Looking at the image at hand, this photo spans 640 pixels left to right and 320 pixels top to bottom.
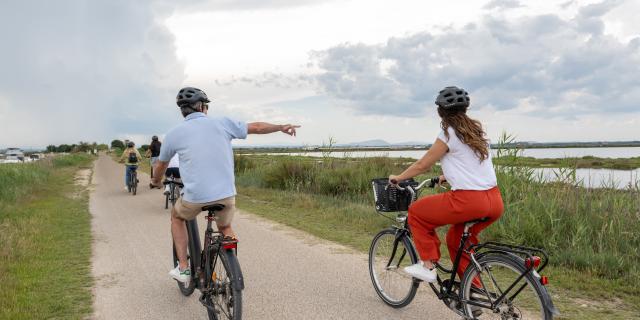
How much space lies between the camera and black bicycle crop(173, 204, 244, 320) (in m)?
3.88

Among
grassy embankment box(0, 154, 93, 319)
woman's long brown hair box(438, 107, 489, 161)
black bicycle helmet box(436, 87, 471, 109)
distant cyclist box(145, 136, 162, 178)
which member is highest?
black bicycle helmet box(436, 87, 471, 109)

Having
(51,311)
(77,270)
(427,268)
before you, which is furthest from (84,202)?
(427,268)

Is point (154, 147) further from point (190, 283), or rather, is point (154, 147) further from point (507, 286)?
point (507, 286)

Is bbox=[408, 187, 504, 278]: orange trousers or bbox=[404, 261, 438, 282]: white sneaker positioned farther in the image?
bbox=[404, 261, 438, 282]: white sneaker

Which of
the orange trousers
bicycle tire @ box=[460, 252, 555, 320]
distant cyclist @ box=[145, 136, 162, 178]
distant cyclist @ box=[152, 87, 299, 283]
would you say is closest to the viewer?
bicycle tire @ box=[460, 252, 555, 320]

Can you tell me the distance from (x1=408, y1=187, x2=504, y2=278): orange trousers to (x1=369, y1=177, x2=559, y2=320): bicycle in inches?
3.9

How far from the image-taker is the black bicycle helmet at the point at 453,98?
3.76 metres

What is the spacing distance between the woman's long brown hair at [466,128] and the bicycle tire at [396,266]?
4.02ft

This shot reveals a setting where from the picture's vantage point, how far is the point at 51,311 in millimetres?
5145

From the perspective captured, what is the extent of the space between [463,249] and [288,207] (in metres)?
9.53

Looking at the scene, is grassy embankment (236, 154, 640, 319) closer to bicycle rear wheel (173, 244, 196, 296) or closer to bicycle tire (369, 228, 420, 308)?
bicycle tire (369, 228, 420, 308)

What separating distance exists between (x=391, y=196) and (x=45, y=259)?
19.8 feet

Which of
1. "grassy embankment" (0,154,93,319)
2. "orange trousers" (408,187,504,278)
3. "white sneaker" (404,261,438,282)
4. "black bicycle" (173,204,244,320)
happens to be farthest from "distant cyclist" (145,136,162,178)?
"orange trousers" (408,187,504,278)

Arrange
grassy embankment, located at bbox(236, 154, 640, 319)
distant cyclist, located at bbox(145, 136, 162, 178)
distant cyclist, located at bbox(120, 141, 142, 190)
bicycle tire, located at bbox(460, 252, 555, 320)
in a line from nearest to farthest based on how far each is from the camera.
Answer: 1. bicycle tire, located at bbox(460, 252, 555, 320)
2. grassy embankment, located at bbox(236, 154, 640, 319)
3. distant cyclist, located at bbox(145, 136, 162, 178)
4. distant cyclist, located at bbox(120, 141, 142, 190)
